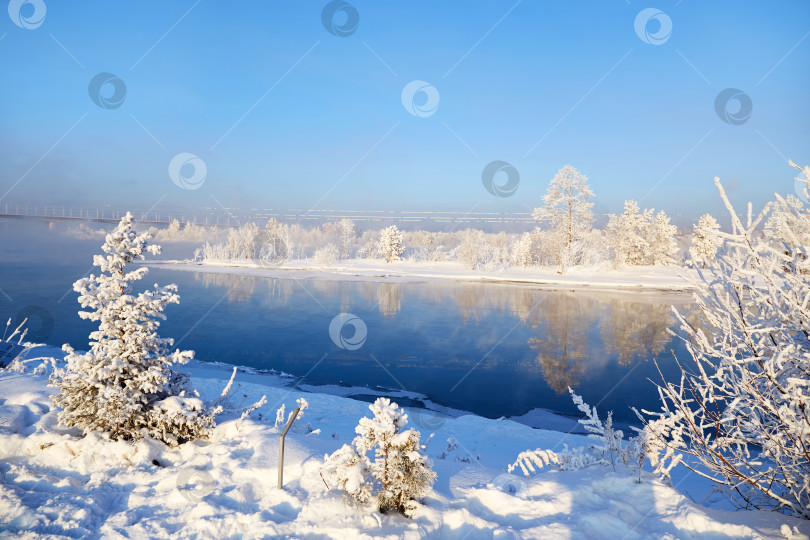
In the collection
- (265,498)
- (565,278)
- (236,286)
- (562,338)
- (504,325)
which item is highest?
(565,278)

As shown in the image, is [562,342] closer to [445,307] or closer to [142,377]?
[445,307]

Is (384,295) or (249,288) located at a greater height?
(249,288)

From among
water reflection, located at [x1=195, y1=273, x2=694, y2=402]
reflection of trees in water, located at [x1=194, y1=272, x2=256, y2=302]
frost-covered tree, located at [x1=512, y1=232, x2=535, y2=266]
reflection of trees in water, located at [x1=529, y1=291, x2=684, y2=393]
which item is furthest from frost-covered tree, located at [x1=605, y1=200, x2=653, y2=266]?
reflection of trees in water, located at [x1=194, y1=272, x2=256, y2=302]

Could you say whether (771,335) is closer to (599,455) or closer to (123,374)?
(599,455)

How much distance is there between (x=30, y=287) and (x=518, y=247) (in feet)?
173

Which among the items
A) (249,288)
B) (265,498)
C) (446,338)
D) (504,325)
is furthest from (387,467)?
(249,288)

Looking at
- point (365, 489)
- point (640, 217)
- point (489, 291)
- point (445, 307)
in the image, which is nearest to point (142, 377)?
point (365, 489)

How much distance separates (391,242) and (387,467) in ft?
206

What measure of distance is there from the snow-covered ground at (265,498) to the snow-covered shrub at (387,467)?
0.16m

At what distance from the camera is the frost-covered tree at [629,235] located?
55.6 metres

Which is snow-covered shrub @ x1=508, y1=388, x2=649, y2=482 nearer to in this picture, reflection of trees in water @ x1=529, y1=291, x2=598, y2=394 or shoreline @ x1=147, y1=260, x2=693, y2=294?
reflection of trees in water @ x1=529, y1=291, x2=598, y2=394

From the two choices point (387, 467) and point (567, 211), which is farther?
point (567, 211)

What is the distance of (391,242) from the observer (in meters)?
66.7

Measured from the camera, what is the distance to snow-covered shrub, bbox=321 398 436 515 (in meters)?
4.14
